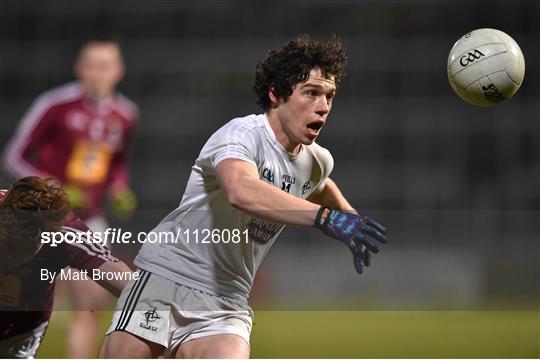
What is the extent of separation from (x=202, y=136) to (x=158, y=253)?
11.4 m

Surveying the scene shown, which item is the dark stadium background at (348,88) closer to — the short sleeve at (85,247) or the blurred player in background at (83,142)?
the blurred player in background at (83,142)

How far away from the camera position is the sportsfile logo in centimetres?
470

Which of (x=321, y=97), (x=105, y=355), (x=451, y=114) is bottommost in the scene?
(x=105, y=355)

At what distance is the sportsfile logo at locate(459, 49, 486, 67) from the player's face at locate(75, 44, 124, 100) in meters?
4.54

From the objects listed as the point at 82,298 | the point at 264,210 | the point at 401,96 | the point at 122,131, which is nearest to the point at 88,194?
the point at 122,131

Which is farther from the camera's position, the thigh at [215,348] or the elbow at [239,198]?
the thigh at [215,348]

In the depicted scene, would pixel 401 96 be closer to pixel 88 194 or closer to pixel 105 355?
pixel 88 194

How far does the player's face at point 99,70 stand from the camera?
28.1 feet

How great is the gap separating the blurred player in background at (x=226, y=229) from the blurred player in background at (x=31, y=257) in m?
0.24

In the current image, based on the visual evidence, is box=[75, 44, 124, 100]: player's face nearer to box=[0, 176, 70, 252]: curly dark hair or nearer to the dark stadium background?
box=[0, 176, 70, 252]: curly dark hair

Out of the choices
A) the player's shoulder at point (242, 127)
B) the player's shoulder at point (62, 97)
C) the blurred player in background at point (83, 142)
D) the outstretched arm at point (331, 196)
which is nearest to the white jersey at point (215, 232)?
the player's shoulder at point (242, 127)

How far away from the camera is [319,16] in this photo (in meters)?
16.4

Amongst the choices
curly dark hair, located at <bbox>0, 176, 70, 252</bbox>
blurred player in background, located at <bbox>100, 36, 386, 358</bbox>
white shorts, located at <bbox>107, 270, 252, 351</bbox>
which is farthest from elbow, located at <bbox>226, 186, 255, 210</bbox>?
curly dark hair, located at <bbox>0, 176, 70, 252</bbox>

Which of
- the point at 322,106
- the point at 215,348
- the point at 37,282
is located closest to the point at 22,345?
the point at 37,282
